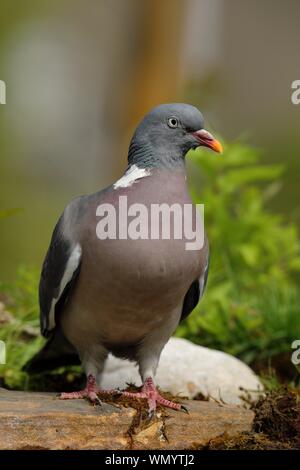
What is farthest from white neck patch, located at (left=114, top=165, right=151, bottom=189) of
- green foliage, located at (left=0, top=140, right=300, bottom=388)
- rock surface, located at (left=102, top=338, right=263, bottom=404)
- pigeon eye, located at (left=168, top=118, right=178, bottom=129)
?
green foliage, located at (left=0, top=140, right=300, bottom=388)

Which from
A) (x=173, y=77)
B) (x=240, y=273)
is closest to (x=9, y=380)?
(x=240, y=273)

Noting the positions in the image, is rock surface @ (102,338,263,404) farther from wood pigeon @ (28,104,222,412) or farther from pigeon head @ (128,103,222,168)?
pigeon head @ (128,103,222,168)

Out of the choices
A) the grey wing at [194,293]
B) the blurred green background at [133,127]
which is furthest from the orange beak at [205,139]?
the blurred green background at [133,127]

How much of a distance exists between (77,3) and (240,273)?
7087 millimetres

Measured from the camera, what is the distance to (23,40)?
38.1ft

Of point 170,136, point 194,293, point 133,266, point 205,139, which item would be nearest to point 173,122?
point 170,136

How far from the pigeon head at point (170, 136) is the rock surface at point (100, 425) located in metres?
1.36

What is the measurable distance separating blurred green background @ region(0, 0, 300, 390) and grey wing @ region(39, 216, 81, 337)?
50 centimetres

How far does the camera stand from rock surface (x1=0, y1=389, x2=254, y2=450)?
3.59 m

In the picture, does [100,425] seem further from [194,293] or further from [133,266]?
[194,293]

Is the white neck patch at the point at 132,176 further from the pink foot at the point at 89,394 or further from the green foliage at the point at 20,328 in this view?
the green foliage at the point at 20,328

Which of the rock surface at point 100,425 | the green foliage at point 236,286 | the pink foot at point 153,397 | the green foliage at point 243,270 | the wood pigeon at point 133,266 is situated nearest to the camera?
the rock surface at point 100,425

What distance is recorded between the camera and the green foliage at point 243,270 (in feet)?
19.0
